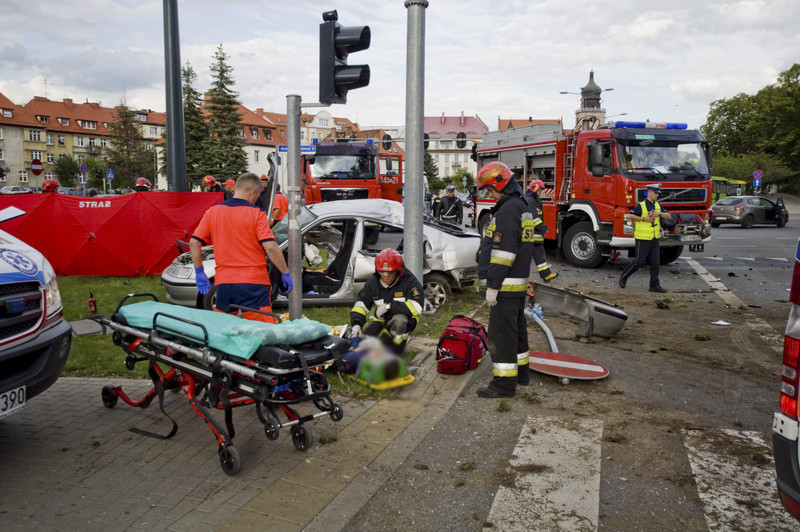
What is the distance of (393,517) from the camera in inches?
132

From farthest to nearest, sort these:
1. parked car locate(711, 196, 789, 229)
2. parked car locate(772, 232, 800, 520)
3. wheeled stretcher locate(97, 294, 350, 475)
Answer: parked car locate(711, 196, 789, 229) < wheeled stretcher locate(97, 294, 350, 475) < parked car locate(772, 232, 800, 520)

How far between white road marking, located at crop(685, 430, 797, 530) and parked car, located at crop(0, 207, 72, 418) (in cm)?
417

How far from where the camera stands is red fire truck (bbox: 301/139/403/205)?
1753 centimetres

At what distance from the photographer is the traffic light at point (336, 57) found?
5.04 meters

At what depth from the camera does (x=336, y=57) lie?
509 centimetres

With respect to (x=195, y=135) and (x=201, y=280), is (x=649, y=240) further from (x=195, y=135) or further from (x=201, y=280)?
(x=195, y=135)

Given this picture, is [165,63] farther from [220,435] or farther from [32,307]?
[220,435]

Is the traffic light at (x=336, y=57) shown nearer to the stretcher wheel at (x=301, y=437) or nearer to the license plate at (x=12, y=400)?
the stretcher wheel at (x=301, y=437)

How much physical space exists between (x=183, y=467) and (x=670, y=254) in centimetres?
1324

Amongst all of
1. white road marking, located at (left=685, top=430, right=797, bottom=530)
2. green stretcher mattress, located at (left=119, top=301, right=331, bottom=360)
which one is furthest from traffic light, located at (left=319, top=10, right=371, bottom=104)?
white road marking, located at (left=685, top=430, right=797, bottom=530)

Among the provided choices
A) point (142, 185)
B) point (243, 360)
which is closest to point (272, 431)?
point (243, 360)

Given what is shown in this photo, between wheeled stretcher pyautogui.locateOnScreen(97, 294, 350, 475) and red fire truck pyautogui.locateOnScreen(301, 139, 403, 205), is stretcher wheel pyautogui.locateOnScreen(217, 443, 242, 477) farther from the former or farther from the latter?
red fire truck pyautogui.locateOnScreen(301, 139, 403, 205)

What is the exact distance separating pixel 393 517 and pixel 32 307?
2.77m

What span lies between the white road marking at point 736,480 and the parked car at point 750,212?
1071 inches
